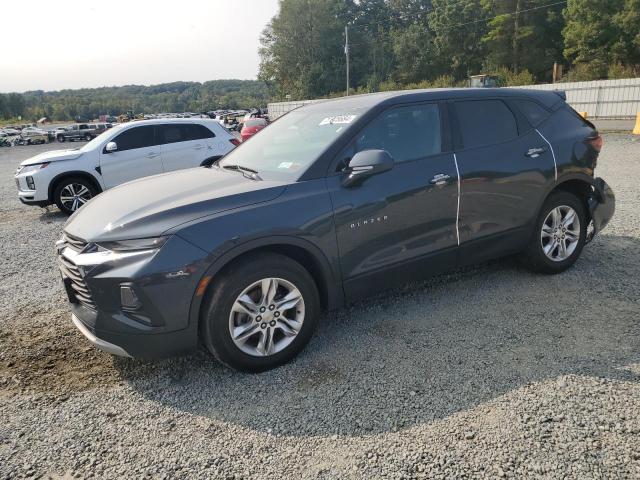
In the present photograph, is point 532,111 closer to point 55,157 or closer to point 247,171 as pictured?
point 247,171

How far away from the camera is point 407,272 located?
145 inches

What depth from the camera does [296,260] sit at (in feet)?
10.9

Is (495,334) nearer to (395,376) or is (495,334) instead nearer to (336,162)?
(395,376)

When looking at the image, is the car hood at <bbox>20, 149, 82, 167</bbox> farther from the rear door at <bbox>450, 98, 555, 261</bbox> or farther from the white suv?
the rear door at <bbox>450, 98, 555, 261</bbox>

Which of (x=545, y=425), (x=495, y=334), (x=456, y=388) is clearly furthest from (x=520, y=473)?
(x=495, y=334)

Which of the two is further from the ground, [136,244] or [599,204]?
[136,244]

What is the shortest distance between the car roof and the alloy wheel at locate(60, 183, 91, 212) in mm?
6164

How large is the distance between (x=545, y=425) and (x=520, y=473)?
1.39 ft

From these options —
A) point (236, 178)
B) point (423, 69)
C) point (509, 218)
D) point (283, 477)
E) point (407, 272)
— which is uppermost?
point (423, 69)

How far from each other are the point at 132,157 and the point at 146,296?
7.08 meters

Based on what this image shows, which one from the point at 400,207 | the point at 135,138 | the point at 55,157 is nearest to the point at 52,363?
the point at 400,207

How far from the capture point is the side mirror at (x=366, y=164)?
323 centimetres

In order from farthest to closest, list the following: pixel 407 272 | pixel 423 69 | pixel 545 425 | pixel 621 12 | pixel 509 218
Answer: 1. pixel 423 69
2. pixel 621 12
3. pixel 509 218
4. pixel 407 272
5. pixel 545 425

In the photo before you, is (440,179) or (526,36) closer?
(440,179)
